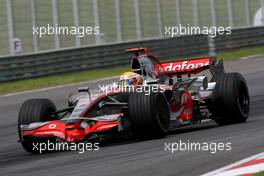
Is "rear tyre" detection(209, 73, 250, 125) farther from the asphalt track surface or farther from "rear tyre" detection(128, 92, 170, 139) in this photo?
"rear tyre" detection(128, 92, 170, 139)

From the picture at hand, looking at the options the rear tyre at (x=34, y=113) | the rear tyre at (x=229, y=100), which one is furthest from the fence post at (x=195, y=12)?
the rear tyre at (x=34, y=113)

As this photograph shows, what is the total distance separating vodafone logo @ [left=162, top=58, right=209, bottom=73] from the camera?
13531 millimetres

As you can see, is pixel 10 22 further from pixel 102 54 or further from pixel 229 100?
pixel 229 100

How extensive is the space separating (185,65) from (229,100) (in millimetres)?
1312

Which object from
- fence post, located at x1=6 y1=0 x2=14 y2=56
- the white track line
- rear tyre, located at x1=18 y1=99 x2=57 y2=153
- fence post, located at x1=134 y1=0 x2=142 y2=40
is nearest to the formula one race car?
rear tyre, located at x1=18 y1=99 x2=57 y2=153

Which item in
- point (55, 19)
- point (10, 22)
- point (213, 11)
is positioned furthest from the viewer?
point (213, 11)

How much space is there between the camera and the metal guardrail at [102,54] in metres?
23.8

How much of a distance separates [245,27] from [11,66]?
1204 centimetres

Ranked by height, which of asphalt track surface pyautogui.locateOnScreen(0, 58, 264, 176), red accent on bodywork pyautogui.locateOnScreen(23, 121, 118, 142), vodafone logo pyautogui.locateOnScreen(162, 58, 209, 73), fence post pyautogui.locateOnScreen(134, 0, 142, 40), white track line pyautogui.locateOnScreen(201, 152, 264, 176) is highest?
fence post pyautogui.locateOnScreen(134, 0, 142, 40)

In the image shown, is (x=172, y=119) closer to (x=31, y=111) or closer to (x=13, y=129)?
Answer: (x=31, y=111)

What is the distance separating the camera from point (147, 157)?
9359 mm

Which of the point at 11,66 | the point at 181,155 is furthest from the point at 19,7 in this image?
the point at 181,155

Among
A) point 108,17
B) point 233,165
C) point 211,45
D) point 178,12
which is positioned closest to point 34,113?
point 233,165

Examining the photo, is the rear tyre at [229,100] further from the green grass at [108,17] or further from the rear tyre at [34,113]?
the green grass at [108,17]
